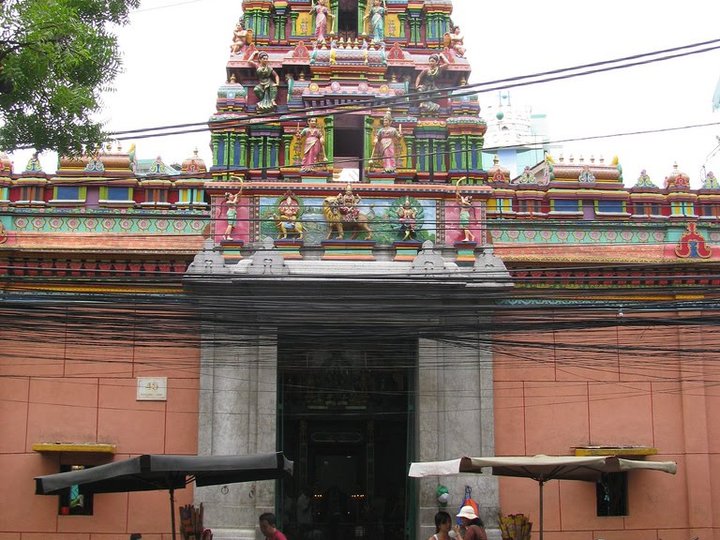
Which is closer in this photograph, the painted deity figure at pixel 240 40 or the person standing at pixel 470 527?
the person standing at pixel 470 527

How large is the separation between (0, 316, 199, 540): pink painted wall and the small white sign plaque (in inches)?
3.6

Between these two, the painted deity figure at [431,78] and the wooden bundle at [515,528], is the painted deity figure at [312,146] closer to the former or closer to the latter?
the painted deity figure at [431,78]

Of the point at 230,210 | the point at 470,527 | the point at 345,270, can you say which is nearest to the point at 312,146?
the point at 230,210

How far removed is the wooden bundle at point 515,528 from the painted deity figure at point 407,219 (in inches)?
193

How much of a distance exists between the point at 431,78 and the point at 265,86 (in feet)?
9.56

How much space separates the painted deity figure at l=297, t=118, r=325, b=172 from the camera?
19.0 meters

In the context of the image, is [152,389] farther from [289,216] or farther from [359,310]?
[359,310]

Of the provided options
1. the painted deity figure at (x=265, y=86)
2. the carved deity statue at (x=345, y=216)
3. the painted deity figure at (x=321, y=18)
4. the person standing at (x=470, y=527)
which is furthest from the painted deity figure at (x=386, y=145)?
the person standing at (x=470, y=527)

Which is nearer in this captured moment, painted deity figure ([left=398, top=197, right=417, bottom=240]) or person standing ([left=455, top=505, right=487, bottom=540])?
person standing ([left=455, top=505, right=487, bottom=540])

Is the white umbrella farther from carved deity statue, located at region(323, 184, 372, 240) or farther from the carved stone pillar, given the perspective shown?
carved deity statue, located at region(323, 184, 372, 240)

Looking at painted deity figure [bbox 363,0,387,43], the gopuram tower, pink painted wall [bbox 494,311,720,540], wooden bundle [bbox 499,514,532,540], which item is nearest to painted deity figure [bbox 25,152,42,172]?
the gopuram tower

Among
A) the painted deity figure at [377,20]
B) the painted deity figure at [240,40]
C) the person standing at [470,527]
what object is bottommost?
the person standing at [470,527]

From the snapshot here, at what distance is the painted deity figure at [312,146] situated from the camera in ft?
62.2

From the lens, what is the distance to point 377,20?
20.3m
